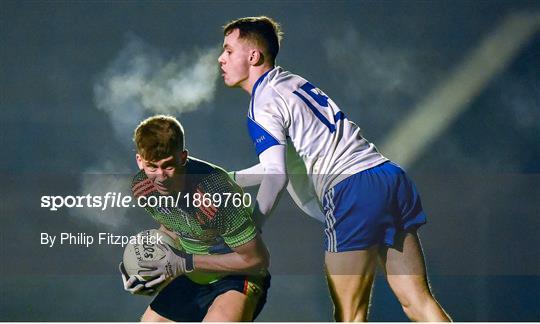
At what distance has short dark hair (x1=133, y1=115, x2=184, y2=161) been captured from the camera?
3.89m

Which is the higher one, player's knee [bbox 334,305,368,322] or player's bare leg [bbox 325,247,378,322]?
player's bare leg [bbox 325,247,378,322]

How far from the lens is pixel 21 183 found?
3.92 meters

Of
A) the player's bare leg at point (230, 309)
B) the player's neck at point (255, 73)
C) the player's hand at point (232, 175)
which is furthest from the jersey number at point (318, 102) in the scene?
the player's bare leg at point (230, 309)

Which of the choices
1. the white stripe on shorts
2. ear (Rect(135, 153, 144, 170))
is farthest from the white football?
the white stripe on shorts

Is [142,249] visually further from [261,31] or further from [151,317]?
[261,31]

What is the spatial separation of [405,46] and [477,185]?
0.80 meters

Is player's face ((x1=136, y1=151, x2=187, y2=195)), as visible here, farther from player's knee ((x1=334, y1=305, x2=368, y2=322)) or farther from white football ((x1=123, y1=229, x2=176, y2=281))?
player's knee ((x1=334, y1=305, x2=368, y2=322))

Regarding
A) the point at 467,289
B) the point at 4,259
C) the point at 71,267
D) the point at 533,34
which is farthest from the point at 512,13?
the point at 4,259

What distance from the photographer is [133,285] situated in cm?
388

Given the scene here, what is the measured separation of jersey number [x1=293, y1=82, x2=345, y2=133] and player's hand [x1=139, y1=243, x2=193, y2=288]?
960 mm

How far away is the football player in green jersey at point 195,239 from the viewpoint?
12.5ft

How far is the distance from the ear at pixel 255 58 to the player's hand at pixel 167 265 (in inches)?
40.2

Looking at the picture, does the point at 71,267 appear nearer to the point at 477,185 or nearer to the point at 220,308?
the point at 220,308

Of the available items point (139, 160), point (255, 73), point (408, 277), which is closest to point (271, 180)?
point (255, 73)
